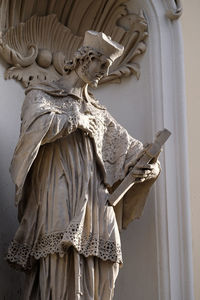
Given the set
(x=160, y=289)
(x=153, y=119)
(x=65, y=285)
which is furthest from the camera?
(x=153, y=119)

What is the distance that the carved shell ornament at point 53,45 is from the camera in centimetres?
546

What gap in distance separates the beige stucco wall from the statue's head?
798 millimetres

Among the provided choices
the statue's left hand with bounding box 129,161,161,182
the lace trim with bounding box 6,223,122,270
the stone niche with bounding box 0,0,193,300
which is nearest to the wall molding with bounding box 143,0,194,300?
the stone niche with bounding box 0,0,193,300

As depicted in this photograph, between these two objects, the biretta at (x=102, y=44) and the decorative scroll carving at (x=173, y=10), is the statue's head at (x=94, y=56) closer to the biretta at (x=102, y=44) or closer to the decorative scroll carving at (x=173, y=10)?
the biretta at (x=102, y=44)

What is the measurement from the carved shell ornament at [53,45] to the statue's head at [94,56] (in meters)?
0.58

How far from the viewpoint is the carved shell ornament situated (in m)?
5.46

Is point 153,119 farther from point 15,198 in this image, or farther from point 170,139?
point 15,198

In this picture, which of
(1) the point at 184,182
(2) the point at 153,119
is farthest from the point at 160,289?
(2) the point at 153,119

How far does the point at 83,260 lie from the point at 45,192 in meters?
0.38

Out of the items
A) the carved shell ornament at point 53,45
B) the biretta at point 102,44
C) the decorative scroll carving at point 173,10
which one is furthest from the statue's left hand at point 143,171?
the decorative scroll carving at point 173,10

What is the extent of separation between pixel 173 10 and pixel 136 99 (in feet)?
1.78

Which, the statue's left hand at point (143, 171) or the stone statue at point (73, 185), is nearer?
the stone statue at point (73, 185)

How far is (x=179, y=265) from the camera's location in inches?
201

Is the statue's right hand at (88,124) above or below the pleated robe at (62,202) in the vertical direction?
above
